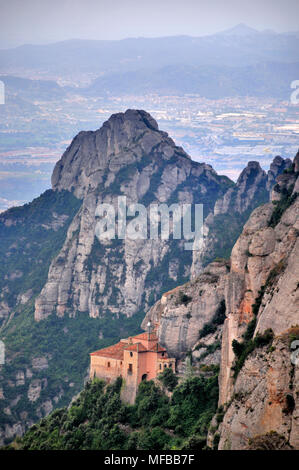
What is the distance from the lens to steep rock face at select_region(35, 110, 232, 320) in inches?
5285

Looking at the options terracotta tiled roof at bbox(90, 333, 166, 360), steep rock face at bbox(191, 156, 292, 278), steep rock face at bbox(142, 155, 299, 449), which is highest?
steep rock face at bbox(191, 156, 292, 278)

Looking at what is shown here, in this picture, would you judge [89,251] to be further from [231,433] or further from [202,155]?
[231,433]

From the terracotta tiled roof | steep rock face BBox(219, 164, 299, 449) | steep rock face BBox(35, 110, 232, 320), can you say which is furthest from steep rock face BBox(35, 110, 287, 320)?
steep rock face BBox(219, 164, 299, 449)

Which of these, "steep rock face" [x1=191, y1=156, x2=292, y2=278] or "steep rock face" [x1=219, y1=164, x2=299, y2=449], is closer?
"steep rock face" [x1=219, y1=164, x2=299, y2=449]

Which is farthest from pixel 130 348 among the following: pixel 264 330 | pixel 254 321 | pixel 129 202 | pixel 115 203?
pixel 129 202

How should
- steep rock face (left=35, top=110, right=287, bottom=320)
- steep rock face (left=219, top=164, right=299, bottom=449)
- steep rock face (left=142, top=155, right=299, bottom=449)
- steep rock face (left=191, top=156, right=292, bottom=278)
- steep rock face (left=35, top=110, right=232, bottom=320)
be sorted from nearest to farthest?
steep rock face (left=219, top=164, right=299, bottom=449)
steep rock face (left=142, top=155, right=299, bottom=449)
steep rock face (left=191, top=156, right=292, bottom=278)
steep rock face (left=35, top=110, right=287, bottom=320)
steep rock face (left=35, top=110, right=232, bottom=320)

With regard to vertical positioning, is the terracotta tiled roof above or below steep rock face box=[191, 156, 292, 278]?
below

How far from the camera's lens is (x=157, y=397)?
245ft

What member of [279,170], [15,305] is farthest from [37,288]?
[279,170]

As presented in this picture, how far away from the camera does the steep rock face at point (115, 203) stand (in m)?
134

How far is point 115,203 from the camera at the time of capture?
452ft

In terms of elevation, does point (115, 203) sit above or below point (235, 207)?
above

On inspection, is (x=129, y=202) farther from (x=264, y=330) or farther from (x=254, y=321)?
(x=264, y=330)

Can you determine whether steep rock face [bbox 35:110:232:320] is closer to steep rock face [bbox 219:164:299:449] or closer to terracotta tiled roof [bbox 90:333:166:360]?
terracotta tiled roof [bbox 90:333:166:360]
